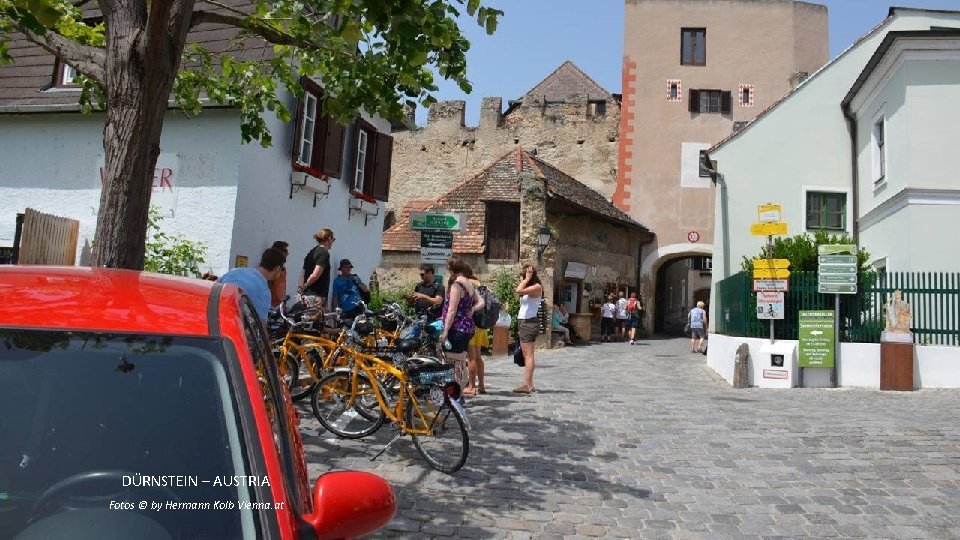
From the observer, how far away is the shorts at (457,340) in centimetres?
880

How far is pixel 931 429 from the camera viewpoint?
26.2 feet

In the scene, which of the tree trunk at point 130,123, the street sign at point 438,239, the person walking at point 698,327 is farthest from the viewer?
the person walking at point 698,327

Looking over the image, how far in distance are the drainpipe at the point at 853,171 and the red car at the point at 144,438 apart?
1899 centimetres

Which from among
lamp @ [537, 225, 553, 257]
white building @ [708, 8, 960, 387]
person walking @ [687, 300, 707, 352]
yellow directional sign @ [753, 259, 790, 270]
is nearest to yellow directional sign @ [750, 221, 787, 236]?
A: yellow directional sign @ [753, 259, 790, 270]

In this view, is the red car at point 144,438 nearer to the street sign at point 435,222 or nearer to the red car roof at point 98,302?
the red car roof at point 98,302

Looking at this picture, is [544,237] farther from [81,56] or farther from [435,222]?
[81,56]

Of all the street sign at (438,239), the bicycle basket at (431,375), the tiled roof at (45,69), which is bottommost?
the bicycle basket at (431,375)

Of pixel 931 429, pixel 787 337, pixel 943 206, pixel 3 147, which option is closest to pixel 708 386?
pixel 787 337

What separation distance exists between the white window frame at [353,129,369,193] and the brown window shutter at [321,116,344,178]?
1.33 metres

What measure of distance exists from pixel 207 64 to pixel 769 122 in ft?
51.0

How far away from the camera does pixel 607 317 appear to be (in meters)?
26.1

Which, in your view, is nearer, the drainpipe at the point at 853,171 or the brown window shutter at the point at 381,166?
the brown window shutter at the point at 381,166

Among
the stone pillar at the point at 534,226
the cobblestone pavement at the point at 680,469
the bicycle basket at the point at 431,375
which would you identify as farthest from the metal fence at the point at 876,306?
the stone pillar at the point at 534,226

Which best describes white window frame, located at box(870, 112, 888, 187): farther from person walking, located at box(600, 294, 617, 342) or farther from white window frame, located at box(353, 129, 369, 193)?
white window frame, located at box(353, 129, 369, 193)
